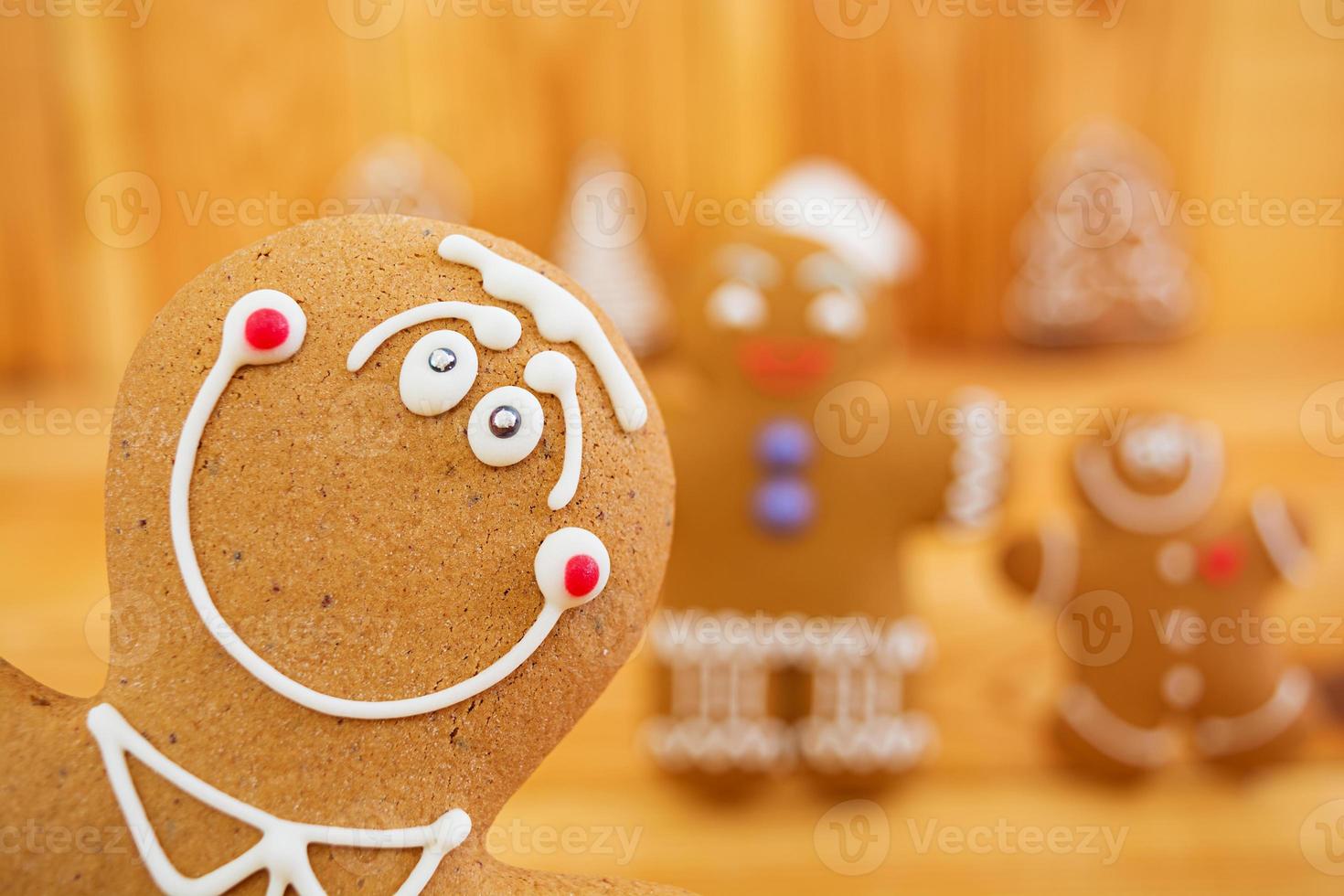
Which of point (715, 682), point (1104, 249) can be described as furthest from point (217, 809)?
point (1104, 249)

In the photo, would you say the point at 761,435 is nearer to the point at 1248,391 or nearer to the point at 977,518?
the point at 977,518

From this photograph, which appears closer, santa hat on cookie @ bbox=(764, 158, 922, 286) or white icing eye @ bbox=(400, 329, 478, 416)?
white icing eye @ bbox=(400, 329, 478, 416)

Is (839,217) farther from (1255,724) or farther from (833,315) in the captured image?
(1255,724)

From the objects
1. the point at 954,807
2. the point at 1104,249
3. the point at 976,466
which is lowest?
the point at 954,807

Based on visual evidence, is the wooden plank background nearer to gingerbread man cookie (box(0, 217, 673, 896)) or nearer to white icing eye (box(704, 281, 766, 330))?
white icing eye (box(704, 281, 766, 330))

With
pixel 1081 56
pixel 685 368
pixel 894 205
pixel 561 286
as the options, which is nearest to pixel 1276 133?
pixel 1081 56

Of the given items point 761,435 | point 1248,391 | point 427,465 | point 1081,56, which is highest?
point 1081,56

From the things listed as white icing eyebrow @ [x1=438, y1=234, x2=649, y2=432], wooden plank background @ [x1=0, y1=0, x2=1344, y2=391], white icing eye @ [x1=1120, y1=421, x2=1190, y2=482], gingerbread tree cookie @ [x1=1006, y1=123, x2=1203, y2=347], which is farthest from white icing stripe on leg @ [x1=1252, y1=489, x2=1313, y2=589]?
wooden plank background @ [x1=0, y1=0, x2=1344, y2=391]
